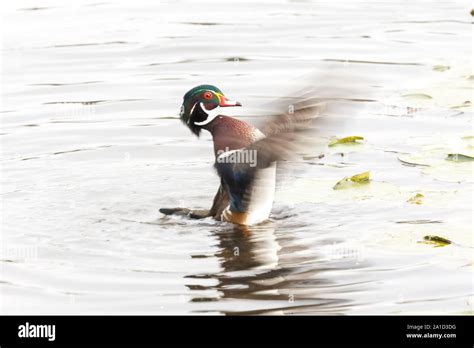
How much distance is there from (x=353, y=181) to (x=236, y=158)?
131 centimetres

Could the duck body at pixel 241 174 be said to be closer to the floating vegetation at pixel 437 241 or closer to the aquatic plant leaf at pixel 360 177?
the aquatic plant leaf at pixel 360 177

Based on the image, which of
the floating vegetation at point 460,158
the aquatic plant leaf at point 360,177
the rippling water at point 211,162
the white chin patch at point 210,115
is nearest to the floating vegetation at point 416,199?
the rippling water at point 211,162

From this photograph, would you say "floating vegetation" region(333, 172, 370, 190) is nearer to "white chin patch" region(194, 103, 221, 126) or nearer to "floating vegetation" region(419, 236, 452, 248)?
"white chin patch" region(194, 103, 221, 126)

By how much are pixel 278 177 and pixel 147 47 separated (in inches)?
241

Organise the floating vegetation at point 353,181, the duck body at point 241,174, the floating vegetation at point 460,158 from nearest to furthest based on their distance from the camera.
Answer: the duck body at point 241,174
the floating vegetation at point 353,181
the floating vegetation at point 460,158

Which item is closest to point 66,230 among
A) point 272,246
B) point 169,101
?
point 272,246

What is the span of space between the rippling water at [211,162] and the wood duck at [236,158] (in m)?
0.16

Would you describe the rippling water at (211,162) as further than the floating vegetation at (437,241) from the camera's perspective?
No

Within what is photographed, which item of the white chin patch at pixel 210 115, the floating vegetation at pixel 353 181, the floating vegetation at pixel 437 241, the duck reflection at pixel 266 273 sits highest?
the white chin patch at pixel 210 115

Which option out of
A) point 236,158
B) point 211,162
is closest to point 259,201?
point 236,158

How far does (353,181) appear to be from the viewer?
9328 millimetres

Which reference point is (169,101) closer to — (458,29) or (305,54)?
(305,54)

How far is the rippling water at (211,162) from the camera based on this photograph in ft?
24.9

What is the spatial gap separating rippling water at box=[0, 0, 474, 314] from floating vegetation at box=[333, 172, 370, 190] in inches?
3.6
